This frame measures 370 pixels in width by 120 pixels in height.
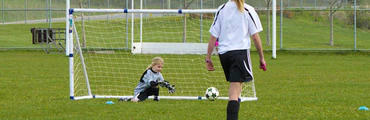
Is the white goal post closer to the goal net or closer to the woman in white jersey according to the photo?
the goal net

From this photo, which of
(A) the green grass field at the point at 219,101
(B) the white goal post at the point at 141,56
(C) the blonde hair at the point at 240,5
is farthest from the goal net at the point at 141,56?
(C) the blonde hair at the point at 240,5

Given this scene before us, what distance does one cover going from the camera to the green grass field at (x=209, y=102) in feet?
30.9

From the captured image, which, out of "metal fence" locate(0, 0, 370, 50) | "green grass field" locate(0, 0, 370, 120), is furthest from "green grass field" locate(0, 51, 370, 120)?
"metal fence" locate(0, 0, 370, 50)

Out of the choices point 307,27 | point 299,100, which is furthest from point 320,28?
point 299,100

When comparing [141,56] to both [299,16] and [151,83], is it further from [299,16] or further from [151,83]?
[151,83]

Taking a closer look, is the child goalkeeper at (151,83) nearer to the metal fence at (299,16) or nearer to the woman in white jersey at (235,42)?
the woman in white jersey at (235,42)

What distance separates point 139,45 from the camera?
26.2m

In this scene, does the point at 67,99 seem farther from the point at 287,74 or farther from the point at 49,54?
the point at 49,54

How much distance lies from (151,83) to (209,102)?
1013 mm

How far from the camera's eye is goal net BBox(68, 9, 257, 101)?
39.8 feet

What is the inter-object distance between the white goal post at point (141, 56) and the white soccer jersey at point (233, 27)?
3.73 metres

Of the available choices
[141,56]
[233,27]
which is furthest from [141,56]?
[233,27]

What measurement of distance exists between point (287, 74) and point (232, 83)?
33.2 ft

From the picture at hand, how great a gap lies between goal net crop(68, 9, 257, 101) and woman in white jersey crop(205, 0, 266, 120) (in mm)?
3730
